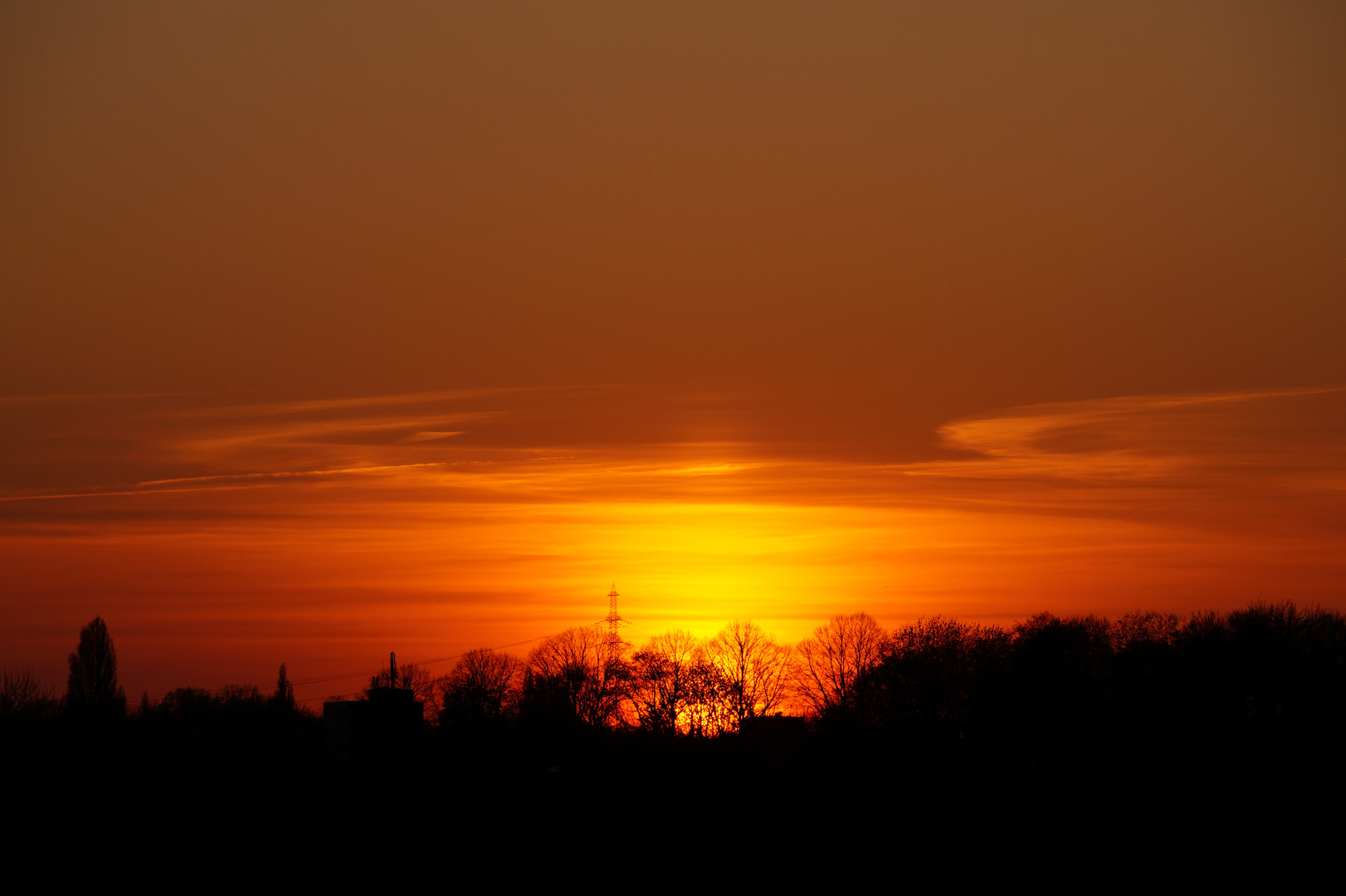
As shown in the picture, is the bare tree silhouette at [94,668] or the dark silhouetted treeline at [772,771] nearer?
the dark silhouetted treeline at [772,771]

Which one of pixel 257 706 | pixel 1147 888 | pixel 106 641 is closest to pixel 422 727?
pixel 257 706

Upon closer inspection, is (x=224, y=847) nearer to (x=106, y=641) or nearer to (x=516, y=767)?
(x=516, y=767)

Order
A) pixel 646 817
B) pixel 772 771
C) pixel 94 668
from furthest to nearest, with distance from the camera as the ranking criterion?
pixel 94 668 < pixel 772 771 < pixel 646 817

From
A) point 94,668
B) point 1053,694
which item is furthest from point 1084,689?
point 94,668

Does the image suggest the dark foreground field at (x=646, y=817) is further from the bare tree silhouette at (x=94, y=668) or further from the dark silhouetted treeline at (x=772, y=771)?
the bare tree silhouette at (x=94, y=668)

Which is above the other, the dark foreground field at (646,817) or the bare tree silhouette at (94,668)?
the bare tree silhouette at (94,668)


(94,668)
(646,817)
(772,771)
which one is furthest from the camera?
(94,668)

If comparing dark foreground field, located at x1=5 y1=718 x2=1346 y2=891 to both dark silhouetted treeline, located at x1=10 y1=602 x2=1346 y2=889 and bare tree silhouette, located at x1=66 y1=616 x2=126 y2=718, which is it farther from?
bare tree silhouette, located at x1=66 y1=616 x2=126 y2=718

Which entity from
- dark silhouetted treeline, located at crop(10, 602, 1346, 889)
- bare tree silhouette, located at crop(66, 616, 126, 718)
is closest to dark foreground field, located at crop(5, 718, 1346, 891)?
dark silhouetted treeline, located at crop(10, 602, 1346, 889)

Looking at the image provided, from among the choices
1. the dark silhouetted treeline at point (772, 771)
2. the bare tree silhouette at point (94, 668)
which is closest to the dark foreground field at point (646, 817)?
the dark silhouetted treeline at point (772, 771)

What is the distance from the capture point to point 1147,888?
40500 millimetres

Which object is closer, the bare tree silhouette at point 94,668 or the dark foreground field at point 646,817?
the dark foreground field at point 646,817

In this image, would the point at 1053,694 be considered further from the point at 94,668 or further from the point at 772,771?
the point at 94,668

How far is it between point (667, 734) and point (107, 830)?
42690mm
